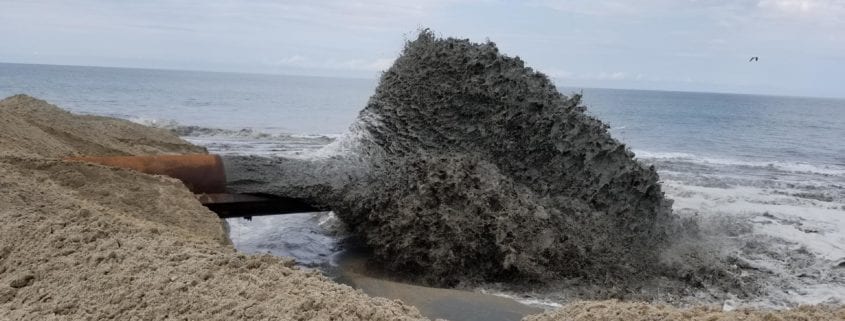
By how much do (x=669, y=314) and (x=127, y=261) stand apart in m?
2.42

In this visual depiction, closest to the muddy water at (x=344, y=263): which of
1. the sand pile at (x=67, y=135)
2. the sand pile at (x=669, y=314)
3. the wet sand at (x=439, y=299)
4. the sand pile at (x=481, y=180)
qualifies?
the wet sand at (x=439, y=299)

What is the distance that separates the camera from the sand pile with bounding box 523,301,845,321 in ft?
8.84

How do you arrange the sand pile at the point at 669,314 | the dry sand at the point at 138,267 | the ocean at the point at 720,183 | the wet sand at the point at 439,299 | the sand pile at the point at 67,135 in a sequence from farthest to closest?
the ocean at the point at 720,183
the sand pile at the point at 67,135
the wet sand at the point at 439,299
the dry sand at the point at 138,267
the sand pile at the point at 669,314

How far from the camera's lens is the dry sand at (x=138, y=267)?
9.30 feet

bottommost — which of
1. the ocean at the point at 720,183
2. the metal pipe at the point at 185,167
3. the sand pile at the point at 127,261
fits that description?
the ocean at the point at 720,183

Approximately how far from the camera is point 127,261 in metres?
3.30

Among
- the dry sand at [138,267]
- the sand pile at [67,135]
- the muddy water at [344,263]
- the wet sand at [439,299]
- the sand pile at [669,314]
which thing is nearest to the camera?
the sand pile at [669,314]

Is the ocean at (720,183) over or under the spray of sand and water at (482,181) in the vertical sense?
under

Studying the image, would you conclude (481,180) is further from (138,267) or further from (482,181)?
(138,267)

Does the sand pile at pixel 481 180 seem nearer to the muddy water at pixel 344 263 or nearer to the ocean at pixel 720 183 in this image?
the muddy water at pixel 344 263

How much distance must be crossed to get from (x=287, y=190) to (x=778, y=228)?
18.9ft

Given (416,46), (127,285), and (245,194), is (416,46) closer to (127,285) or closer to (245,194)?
(245,194)

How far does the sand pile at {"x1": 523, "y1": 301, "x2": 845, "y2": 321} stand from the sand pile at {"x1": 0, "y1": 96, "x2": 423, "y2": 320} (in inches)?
27.2

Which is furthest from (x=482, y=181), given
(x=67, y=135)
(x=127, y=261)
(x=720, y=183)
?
(x=720, y=183)
